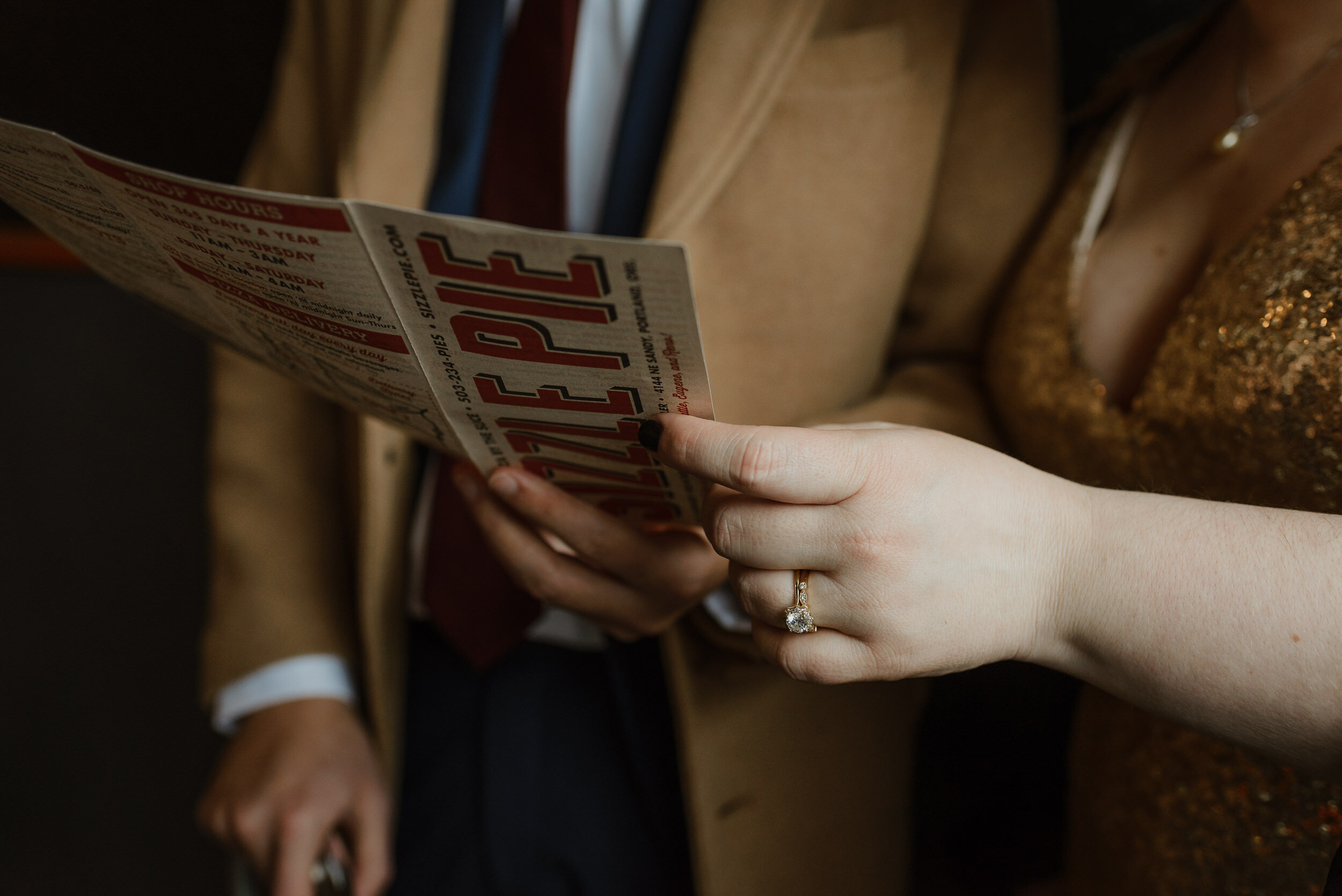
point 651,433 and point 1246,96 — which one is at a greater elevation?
point 1246,96

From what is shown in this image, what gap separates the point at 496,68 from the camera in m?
0.74

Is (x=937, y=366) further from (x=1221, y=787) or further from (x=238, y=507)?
(x=238, y=507)

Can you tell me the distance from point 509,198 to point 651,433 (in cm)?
41

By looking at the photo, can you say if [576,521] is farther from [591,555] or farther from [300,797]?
[300,797]

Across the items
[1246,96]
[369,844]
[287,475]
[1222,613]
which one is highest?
[1246,96]

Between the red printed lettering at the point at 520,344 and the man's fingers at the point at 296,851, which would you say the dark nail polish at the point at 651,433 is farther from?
the man's fingers at the point at 296,851

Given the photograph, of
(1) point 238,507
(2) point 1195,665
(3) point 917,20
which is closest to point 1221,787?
(2) point 1195,665

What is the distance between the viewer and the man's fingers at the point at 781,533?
400 mm

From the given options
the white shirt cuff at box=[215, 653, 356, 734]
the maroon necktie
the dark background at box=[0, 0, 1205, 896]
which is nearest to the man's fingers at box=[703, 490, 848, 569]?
the maroon necktie

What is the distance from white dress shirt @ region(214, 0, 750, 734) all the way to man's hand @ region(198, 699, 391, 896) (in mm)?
24

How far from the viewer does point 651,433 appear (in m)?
0.42

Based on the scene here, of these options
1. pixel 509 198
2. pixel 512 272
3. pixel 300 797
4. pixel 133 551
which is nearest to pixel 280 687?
pixel 300 797

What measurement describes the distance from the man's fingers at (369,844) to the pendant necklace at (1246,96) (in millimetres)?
953

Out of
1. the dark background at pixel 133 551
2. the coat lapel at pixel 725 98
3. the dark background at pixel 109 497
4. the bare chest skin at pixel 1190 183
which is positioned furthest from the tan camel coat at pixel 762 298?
the dark background at pixel 109 497
